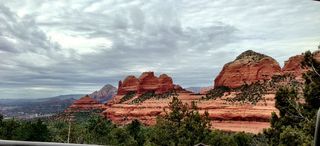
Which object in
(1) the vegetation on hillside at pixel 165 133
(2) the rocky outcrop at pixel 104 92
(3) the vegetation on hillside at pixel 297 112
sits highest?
(2) the rocky outcrop at pixel 104 92

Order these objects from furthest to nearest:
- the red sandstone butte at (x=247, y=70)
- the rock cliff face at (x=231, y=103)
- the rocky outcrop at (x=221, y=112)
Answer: the red sandstone butte at (x=247, y=70)
the rock cliff face at (x=231, y=103)
the rocky outcrop at (x=221, y=112)

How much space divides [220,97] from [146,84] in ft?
69.8

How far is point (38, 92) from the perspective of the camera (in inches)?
3605

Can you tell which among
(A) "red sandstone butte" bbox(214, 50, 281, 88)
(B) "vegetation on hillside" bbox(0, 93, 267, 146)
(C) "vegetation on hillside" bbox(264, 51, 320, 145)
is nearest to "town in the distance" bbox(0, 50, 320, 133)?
(A) "red sandstone butte" bbox(214, 50, 281, 88)

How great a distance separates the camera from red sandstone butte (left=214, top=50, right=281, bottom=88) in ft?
160

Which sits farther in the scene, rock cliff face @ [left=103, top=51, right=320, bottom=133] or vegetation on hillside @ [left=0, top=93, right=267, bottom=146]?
rock cliff face @ [left=103, top=51, right=320, bottom=133]

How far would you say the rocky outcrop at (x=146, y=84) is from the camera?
6356 cm

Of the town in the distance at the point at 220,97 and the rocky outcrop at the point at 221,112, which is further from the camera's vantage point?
the town in the distance at the point at 220,97

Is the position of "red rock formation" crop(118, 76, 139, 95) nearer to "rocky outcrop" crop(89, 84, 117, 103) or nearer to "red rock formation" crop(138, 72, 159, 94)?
"red rock formation" crop(138, 72, 159, 94)

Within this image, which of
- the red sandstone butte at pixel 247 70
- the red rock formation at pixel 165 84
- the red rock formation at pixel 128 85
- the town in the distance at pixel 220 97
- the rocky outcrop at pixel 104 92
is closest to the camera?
the town in the distance at pixel 220 97

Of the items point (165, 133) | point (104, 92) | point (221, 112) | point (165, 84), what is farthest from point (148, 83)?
point (165, 133)

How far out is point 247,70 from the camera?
4950 centimetres

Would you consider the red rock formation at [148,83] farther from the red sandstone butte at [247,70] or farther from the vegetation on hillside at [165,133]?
the vegetation on hillside at [165,133]

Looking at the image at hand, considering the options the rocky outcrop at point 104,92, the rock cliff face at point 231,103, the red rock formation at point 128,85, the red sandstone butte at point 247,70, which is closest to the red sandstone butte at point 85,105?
the red rock formation at point 128,85
